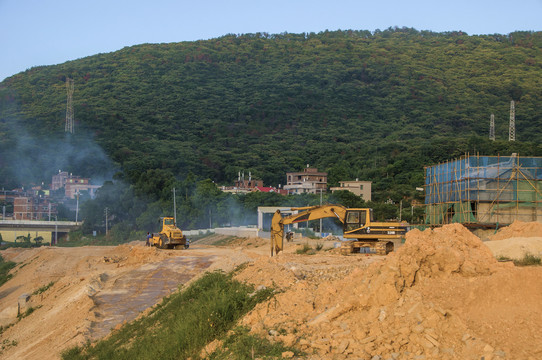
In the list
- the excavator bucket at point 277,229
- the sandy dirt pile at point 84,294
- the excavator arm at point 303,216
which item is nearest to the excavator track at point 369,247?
the excavator arm at point 303,216

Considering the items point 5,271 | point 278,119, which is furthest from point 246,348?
point 278,119

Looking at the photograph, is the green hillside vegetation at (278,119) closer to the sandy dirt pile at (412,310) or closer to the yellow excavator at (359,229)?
the yellow excavator at (359,229)

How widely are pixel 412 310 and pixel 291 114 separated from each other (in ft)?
531

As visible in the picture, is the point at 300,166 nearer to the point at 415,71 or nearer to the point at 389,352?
the point at 415,71

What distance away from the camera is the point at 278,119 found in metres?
167

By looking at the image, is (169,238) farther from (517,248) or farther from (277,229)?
(517,248)

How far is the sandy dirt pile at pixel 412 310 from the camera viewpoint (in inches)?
347

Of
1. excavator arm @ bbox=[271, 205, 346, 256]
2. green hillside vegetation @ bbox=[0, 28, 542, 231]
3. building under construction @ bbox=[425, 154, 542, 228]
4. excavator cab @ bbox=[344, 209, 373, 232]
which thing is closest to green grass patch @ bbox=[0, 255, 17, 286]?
excavator arm @ bbox=[271, 205, 346, 256]

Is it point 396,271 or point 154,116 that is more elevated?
point 154,116

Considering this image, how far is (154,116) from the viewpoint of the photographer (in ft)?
538

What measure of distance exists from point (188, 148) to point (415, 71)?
83142 millimetres

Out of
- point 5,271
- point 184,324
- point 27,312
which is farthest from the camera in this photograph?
point 5,271

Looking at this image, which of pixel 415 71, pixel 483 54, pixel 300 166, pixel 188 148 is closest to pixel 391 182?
pixel 300 166

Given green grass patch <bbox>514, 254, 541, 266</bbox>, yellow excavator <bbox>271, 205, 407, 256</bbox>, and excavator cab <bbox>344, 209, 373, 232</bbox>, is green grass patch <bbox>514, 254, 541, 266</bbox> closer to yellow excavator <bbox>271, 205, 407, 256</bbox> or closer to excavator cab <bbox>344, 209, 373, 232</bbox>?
yellow excavator <bbox>271, 205, 407, 256</bbox>
